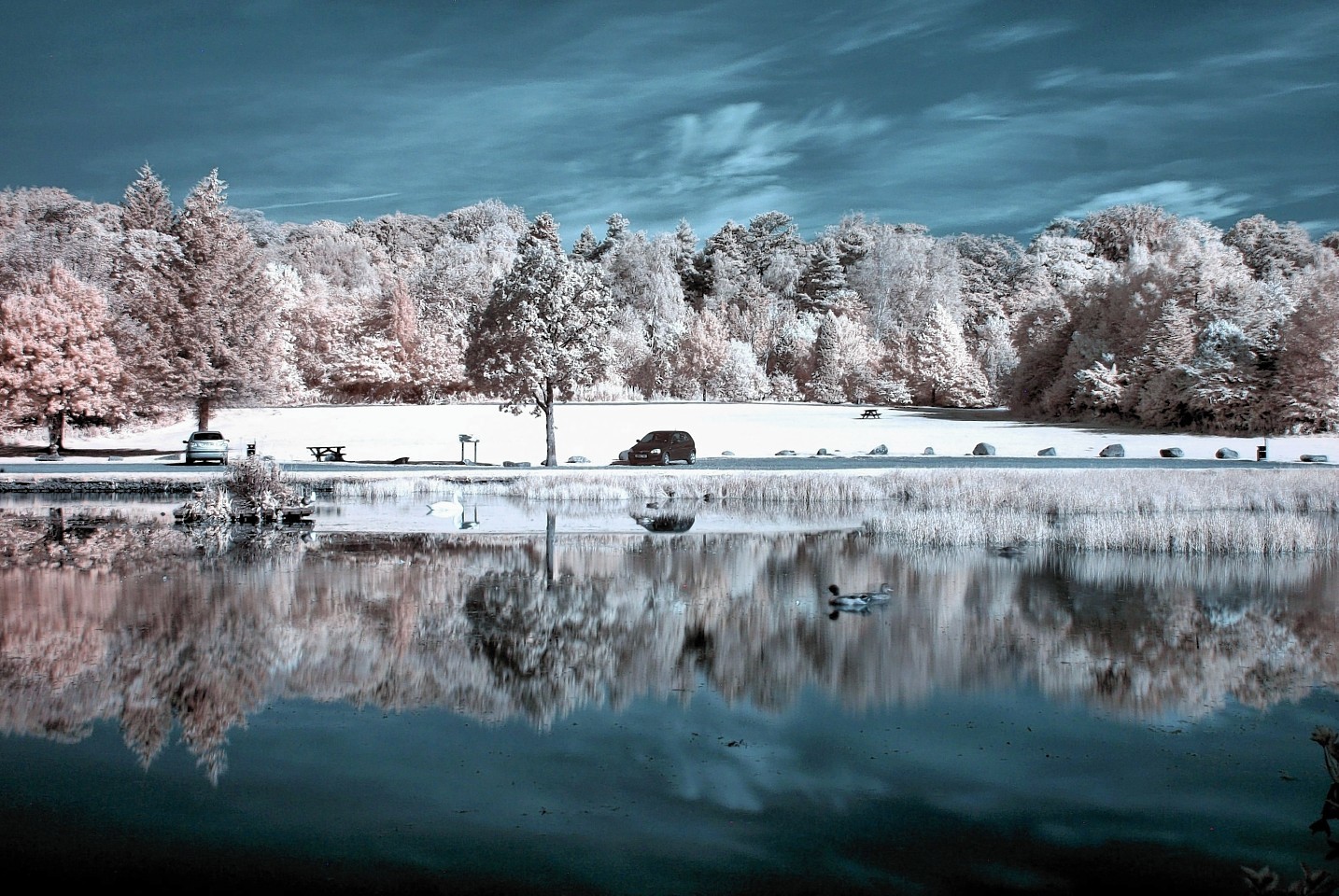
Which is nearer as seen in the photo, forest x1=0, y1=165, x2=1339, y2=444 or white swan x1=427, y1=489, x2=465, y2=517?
white swan x1=427, y1=489, x2=465, y2=517

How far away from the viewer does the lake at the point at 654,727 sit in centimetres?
768

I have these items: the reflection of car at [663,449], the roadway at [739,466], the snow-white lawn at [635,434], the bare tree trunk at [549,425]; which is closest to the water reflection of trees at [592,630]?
the roadway at [739,466]

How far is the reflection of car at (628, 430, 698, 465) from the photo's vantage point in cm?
4334

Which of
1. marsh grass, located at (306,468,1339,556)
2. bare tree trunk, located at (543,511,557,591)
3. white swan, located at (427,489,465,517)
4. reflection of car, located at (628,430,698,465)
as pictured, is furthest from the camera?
reflection of car, located at (628,430,698,465)

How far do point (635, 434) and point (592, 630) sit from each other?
4378 cm

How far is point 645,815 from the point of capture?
8383mm

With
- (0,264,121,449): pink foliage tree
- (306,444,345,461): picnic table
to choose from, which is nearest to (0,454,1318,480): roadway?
(306,444,345,461): picnic table

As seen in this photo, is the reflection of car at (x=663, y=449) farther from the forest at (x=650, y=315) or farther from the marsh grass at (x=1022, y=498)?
the marsh grass at (x=1022, y=498)

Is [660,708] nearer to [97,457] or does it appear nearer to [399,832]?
[399,832]

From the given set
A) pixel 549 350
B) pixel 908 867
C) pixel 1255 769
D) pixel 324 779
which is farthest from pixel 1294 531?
pixel 549 350

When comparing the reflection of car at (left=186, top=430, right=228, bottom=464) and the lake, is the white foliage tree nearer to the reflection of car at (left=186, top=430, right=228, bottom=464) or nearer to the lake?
the reflection of car at (left=186, top=430, right=228, bottom=464)

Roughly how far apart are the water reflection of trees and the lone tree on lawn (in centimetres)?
1864

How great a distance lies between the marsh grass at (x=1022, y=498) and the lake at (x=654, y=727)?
4.09 meters

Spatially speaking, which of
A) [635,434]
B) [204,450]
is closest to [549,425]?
[204,450]
